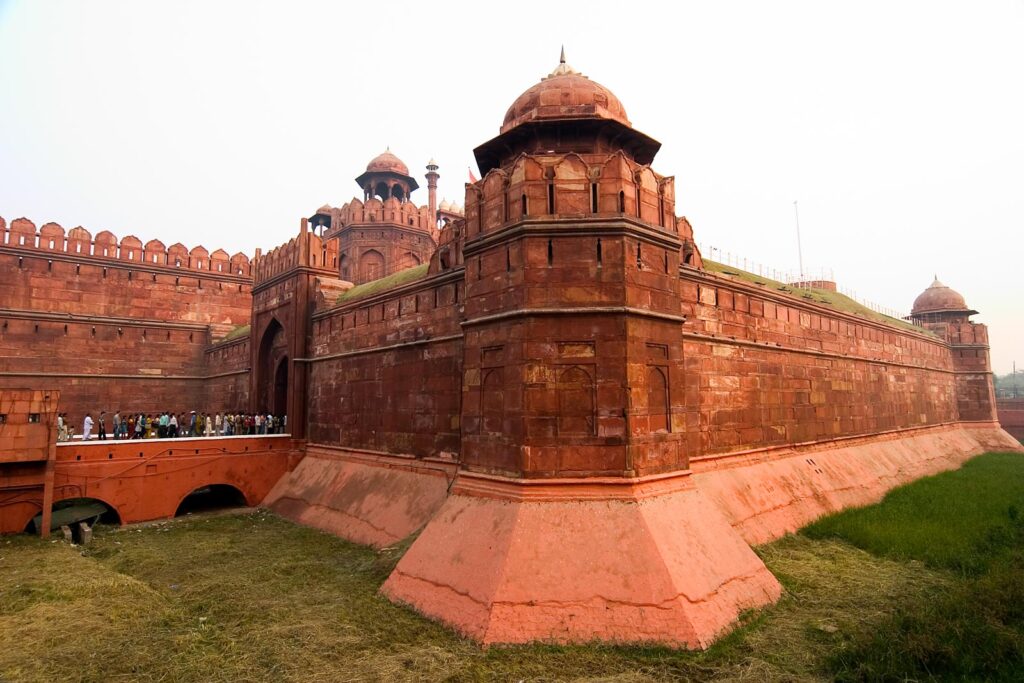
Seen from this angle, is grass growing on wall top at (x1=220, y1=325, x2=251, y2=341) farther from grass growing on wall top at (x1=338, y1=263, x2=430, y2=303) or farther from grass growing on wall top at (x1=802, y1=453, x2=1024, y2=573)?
grass growing on wall top at (x1=802, y1=453, x2=1024, y2=573)

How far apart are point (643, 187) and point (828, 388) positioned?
1090 centimetres

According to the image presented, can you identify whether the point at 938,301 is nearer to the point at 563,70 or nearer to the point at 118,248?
the point at 563,70

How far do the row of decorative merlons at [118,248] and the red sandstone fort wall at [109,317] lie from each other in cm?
4

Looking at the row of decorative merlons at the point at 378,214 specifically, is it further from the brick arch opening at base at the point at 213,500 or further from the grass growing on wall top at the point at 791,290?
the grass growing on wall top at the point at 791,290

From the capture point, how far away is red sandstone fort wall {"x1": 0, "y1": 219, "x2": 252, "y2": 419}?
80.5 ft

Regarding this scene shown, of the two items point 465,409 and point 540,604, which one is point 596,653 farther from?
point 465,409

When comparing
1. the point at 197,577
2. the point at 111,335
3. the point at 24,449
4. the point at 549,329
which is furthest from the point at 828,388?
the point at 111,335

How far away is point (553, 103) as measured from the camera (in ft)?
32.8

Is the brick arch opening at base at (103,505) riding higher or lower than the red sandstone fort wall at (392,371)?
lower

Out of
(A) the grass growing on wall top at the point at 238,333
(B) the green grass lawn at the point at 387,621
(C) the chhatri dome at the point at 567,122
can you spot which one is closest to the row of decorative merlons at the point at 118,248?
(A) the grass growing on wall top at the point at 238,333

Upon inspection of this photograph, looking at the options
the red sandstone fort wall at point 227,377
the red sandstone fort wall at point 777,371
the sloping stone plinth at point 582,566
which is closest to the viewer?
the sloping stone plinth at point 582,566

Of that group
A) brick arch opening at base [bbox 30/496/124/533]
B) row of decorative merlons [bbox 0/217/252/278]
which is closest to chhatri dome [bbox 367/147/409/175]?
row of decorative merlons [bbox 0/217/252/278]

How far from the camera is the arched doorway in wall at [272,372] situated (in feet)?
66.4

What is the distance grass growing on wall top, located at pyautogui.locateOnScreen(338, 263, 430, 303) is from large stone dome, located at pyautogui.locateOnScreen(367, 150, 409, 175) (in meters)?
17.9
